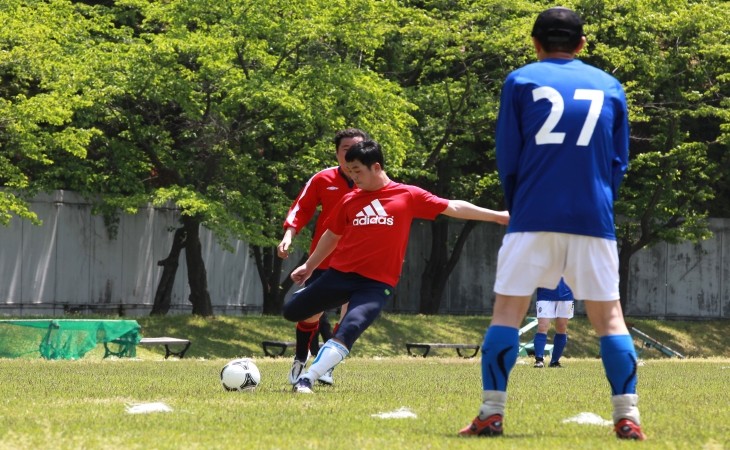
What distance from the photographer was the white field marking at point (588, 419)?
5934 mm

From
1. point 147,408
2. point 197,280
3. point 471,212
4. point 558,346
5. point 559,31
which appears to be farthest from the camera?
point 197,280

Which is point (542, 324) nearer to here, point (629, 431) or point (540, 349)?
point (540, 349)

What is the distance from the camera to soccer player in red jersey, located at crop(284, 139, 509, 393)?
303 inches

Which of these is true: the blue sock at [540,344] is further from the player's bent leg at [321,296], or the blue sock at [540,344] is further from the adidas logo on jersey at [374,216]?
the adidas logo on jersey at [374,216]

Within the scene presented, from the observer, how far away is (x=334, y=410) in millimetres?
6488

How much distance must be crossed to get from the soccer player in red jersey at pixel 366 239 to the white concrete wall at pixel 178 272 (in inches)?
711

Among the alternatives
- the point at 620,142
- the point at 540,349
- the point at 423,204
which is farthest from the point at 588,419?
the point at 540,349

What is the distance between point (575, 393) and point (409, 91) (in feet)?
62.3

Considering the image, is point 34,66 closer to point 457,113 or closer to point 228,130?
point 228,130

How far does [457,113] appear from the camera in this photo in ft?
89.9

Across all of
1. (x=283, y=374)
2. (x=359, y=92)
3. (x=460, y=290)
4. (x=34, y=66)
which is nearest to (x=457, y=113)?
(x=359, y=92)

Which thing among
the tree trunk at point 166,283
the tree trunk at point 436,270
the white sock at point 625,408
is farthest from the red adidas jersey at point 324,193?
the tree trunk at point 436,270

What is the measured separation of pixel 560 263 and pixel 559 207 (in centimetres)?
29

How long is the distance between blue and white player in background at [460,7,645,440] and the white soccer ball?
3254mm
